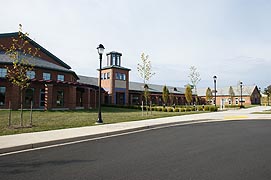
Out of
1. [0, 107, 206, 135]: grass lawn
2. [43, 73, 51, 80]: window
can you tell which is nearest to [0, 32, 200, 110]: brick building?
[43, 73, 51, 80]: window

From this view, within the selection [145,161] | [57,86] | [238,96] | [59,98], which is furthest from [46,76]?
[238,96]

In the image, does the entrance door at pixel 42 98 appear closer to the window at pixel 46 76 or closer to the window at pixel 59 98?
the window at pixel 59 98

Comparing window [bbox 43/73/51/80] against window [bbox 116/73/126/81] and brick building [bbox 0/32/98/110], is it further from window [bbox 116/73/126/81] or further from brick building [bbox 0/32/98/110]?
window [bbox 116/73/126/81]

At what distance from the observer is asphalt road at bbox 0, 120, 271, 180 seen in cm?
498

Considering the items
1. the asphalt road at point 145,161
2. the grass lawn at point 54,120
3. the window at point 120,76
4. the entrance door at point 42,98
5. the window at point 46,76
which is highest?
the window at point 120,76

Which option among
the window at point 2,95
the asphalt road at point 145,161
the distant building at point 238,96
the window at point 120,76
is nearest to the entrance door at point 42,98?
the window at point 2,95

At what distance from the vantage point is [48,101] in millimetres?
26156

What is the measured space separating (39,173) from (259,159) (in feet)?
18.9

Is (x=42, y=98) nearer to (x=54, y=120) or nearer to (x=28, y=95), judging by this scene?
(x=28, y=95)

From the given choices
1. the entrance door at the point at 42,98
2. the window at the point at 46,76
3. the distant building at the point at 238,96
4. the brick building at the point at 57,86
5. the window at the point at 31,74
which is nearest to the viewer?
the brick building at the point at 57,86

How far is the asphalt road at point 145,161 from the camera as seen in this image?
4.98 m

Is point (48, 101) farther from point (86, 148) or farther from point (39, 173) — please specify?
point (39, 173)

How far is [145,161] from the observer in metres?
6.07

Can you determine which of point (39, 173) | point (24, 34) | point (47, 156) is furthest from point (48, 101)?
point (39, 173)
